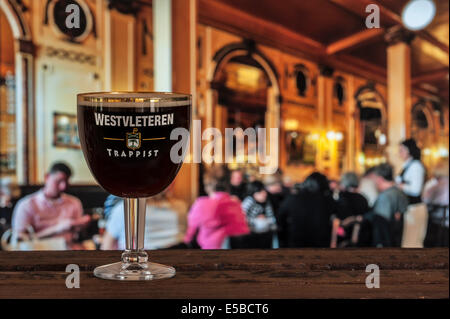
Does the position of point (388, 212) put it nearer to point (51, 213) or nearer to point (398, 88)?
point (398, 88)

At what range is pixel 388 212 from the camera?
355cm

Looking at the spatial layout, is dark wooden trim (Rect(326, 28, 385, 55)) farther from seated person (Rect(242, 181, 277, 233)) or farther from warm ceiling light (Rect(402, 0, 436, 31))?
seated person (Rect(242, 181, 277, 233))

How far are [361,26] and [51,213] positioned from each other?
245 centimetres

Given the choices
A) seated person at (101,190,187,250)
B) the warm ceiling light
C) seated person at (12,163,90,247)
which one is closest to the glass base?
seated person at (101,190,187,250)

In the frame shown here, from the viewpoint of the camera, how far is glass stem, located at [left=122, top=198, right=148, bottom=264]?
34 cm

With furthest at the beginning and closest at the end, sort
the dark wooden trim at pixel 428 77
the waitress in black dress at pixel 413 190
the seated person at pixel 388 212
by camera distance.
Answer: the dark wooden trim at pixel 428 77 → the waitress in black dress at pixel 413 190 → the seated person at pixel 388 212

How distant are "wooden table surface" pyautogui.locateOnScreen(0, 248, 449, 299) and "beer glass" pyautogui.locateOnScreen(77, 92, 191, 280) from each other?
30 millimetres

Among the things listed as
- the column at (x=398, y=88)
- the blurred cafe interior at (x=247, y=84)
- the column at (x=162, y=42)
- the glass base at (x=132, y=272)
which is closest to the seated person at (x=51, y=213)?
the blurred cafe interior at (x=247, y=84)

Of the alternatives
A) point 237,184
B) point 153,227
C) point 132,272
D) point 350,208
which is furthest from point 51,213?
point 132,272

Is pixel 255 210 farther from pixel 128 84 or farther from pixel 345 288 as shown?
pixel 345 288

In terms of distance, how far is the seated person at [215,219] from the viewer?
9.74ft

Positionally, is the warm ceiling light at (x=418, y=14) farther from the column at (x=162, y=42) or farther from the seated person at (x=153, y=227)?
the seated person at (x=153, y=227)

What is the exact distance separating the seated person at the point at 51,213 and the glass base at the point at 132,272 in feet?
9.31

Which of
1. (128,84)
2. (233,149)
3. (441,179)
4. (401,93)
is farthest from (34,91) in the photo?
(441,179)
